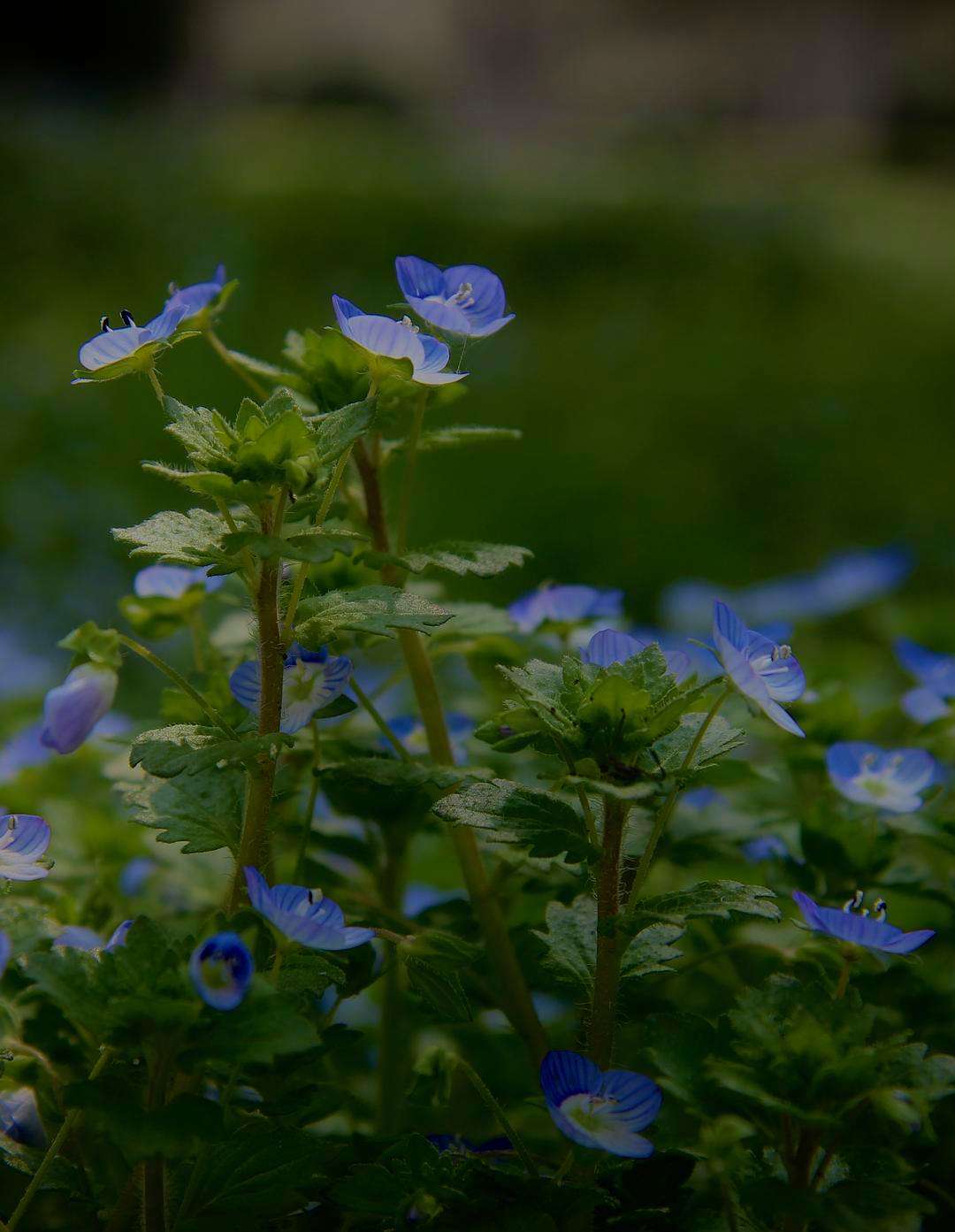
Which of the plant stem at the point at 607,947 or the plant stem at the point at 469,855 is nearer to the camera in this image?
the plant stem at the point at 607,947

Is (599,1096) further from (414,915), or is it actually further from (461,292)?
(461,292)

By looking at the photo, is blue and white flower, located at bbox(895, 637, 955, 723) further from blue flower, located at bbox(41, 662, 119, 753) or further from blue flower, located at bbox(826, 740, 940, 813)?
blue flower, located at bbox(41, 662, 119, 753)

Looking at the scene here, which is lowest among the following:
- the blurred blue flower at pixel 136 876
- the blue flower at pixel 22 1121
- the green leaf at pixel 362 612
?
the blurred blue flower at pixel 136 876

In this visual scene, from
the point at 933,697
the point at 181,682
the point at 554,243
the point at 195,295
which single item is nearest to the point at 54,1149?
the point at 181,682

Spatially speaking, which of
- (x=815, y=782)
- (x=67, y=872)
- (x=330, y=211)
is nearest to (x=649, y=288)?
(x=330, y=211)

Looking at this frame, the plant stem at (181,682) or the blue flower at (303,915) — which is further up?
the plant stem at (181,682)

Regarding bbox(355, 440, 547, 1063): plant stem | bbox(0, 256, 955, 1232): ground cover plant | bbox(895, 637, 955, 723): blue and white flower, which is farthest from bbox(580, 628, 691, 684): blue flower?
bbox(895, 637, 955, 723): blue and white flower

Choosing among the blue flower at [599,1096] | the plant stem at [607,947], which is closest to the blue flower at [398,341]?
the plant stem at [607,947]

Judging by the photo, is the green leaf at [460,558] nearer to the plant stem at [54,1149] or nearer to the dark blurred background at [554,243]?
the plant stem at [54,1149]
